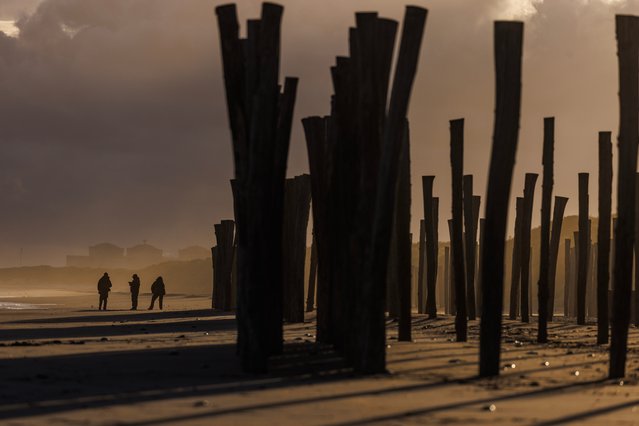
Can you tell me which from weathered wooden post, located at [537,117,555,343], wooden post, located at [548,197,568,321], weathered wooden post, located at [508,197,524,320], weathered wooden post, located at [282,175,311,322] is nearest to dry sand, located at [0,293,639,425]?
weathered wooden post, located at [537,117,555,343]

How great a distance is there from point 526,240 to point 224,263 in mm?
11778

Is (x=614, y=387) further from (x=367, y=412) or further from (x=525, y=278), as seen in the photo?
(x=525, y=278)

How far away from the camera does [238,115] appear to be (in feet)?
39.3

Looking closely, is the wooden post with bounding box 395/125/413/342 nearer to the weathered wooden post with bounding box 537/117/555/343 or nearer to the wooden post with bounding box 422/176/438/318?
the weathered wooden post with bounding box 537/117/555/343

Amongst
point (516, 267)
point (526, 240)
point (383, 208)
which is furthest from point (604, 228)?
point (516, 267)

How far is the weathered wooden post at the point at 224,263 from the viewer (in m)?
30.0

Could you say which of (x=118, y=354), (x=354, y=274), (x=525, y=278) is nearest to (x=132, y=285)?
(x=525, y=278)

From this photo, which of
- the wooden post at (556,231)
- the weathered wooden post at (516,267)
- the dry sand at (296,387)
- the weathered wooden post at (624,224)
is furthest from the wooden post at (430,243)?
the weathered wooden post at (624,224)

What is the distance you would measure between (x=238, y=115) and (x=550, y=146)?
741cm

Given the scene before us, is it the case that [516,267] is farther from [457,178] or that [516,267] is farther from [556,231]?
[457,178]

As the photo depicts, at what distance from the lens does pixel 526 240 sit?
2078 centimetres

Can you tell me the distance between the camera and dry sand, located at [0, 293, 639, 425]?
27.6ft

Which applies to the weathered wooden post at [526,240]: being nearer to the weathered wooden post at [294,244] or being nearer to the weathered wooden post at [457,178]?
the weathered wooden post at [457,178]

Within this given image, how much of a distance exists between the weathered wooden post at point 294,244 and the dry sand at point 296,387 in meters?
5.29
